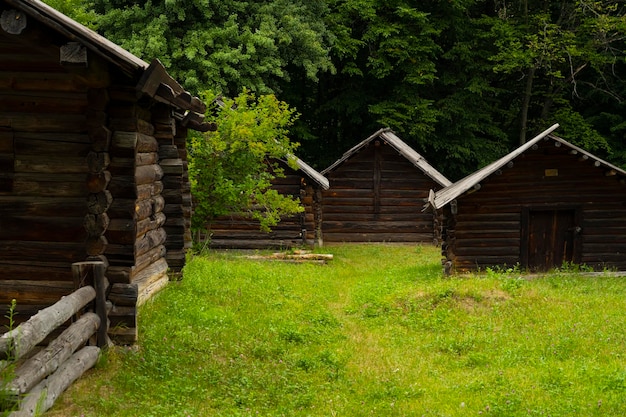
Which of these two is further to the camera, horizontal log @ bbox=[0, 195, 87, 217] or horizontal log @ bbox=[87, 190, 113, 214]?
horizontal log @ bbox=[0, 195, 87, 217]

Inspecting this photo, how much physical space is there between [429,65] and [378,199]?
9288 millimetres

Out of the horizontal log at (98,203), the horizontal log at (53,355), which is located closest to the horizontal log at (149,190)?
the horizontal log at (98,203)

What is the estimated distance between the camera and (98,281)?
763 cm

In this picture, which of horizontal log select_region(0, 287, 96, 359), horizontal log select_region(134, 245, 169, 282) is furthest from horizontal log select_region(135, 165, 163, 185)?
horizontal log select_region(0, 287, 96, 359)

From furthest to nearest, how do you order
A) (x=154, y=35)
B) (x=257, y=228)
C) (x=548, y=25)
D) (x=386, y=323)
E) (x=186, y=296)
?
(x=548, y=25) → (x=154, y=35) → (x=257, y=228) → (x=386, y=323) → (x=186, y=296)

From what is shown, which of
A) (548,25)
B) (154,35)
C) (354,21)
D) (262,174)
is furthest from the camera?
(354,21)

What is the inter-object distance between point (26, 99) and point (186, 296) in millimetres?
4552

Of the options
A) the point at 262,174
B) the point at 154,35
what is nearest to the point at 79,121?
A: the point at 262,174

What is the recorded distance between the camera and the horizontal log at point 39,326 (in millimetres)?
5324

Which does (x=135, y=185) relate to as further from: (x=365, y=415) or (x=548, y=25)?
(x=548, y=25)

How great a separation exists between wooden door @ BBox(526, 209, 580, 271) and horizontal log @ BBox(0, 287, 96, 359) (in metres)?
15.5

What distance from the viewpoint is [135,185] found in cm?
828

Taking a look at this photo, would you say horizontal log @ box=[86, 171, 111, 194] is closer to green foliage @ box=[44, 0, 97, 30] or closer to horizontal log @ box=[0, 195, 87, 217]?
horizontal log @ box=[0, 195, 87, 217]

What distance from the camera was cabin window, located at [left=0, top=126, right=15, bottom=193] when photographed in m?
8.09
